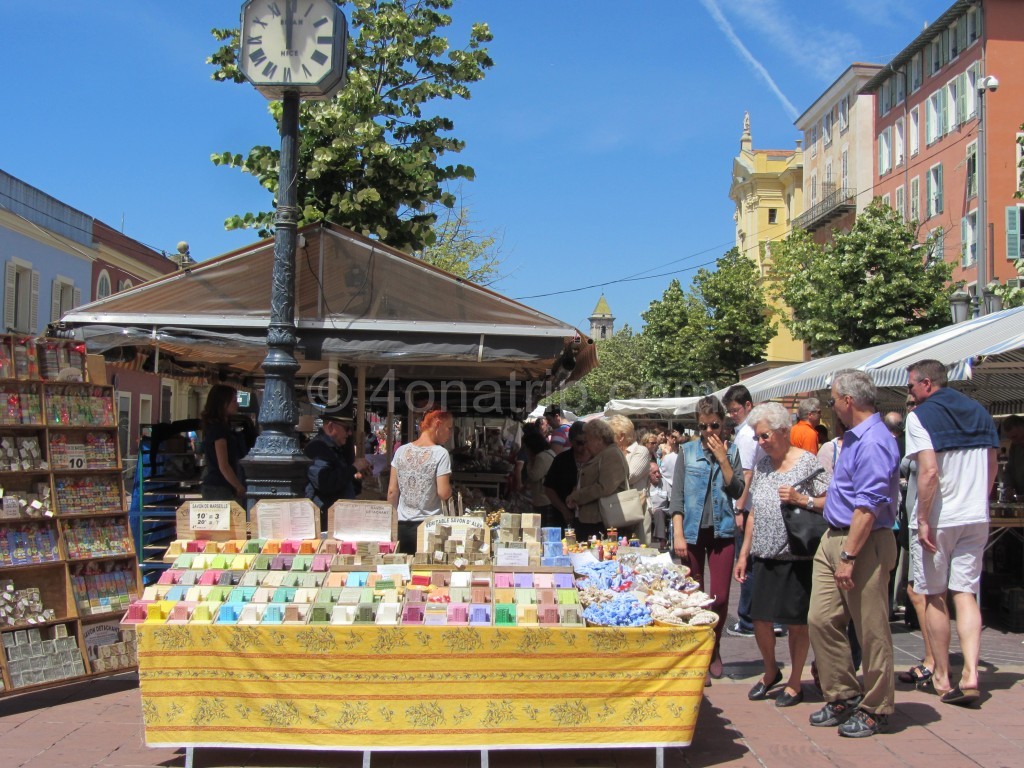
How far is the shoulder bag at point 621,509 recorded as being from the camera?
664cm

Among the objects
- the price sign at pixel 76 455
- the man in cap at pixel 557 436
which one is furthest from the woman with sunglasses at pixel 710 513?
the man in cap at pixel 557 436

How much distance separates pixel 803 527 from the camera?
528cm

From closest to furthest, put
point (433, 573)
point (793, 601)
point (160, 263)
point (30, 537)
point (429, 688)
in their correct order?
point (429, 688)
point (433, 573)
point (793, 601)
point (30, 537)
point (160, 263)

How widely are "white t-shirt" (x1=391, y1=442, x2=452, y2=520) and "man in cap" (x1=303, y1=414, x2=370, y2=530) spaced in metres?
1.23

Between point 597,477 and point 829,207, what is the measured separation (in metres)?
40.9

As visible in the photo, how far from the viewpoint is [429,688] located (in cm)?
436

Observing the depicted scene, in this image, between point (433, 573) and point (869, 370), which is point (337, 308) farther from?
point (869, 370)

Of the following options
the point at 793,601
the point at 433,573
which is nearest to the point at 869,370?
the point at 793,601

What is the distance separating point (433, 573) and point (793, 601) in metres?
2.02

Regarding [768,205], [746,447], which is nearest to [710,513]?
[746,447]

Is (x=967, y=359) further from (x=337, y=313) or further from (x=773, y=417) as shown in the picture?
(x=337, y=313)

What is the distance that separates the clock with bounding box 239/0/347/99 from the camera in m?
5.75

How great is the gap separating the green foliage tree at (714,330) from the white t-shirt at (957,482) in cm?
3414

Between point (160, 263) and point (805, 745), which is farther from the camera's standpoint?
point (160, 263)
